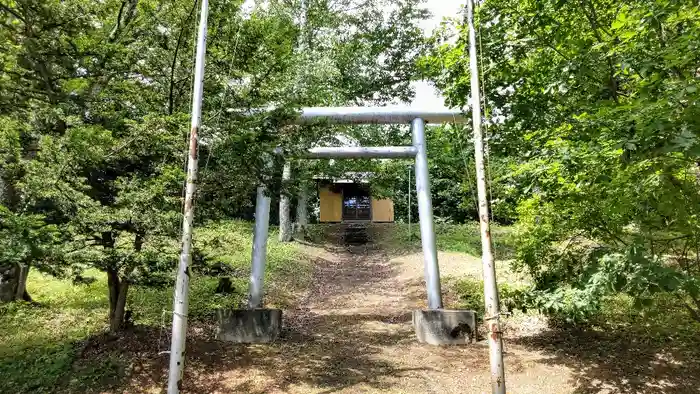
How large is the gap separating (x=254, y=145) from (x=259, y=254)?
113 inches

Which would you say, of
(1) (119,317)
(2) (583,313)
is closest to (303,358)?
(1) (119,317)

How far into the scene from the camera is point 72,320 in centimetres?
793

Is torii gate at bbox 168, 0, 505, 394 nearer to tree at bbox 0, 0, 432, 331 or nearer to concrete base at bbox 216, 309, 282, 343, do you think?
concrete base at bbox 216, 309, 282, 343

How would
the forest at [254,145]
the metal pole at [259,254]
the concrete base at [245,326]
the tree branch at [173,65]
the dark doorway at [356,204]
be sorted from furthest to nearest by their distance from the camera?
the dark doorway at [356,204] → the metal pole at [259,254] → the concrete base at [245,326] → the tree branch at [173,65] → the forest at [254,145]

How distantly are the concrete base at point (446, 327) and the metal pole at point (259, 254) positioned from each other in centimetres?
323

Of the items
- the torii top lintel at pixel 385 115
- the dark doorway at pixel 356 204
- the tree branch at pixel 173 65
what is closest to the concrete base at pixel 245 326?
the tree branch at pixel 173 65

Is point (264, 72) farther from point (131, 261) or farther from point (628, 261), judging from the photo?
point (628, 261)

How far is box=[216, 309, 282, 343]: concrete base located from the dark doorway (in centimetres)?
2068

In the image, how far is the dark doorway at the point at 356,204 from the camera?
2859cm

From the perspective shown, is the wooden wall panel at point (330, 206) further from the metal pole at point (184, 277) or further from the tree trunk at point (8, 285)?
the metal pole at point (184, 277)

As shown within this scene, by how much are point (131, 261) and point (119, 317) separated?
161 centimetres

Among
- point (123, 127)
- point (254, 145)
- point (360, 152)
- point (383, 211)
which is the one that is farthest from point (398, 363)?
point (383, 211)

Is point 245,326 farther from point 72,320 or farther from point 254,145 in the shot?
point 254,145

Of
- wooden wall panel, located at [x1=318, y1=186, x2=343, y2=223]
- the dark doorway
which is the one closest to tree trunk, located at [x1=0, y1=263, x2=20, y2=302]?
wooden wall panel, located at [x1=318, y1=186, x2=343, y2=223]
